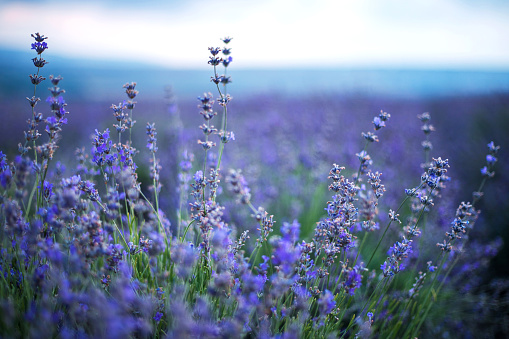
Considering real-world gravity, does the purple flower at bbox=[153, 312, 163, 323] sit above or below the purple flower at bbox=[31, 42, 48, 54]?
below

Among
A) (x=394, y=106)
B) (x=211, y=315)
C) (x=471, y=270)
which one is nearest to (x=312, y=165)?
(x=471, y=270)

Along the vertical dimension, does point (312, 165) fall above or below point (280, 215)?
above

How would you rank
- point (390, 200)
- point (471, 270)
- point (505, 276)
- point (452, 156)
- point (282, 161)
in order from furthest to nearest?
point (452, 156)
point (282, 161)
point (390, 200)
point (505, 276)
point (471, 270)

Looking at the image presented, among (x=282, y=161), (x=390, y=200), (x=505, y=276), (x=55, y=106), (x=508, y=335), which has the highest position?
(x=55, y=106)

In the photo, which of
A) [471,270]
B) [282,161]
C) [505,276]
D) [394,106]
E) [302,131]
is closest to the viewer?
[471,270]

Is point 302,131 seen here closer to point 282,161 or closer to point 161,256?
point 282,161

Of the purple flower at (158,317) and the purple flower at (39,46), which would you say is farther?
the purple flower at (39,46)

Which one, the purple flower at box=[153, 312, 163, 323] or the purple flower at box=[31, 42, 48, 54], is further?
the purple flower at box=[31, 42, 48, 54]

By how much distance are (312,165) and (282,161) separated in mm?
681

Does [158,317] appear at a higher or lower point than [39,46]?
lower

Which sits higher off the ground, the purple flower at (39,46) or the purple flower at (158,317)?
the purple flower at (39,46)

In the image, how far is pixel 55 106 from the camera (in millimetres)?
1500

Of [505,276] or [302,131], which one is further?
[302,131]

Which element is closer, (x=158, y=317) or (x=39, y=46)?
(x=158, y=317)
